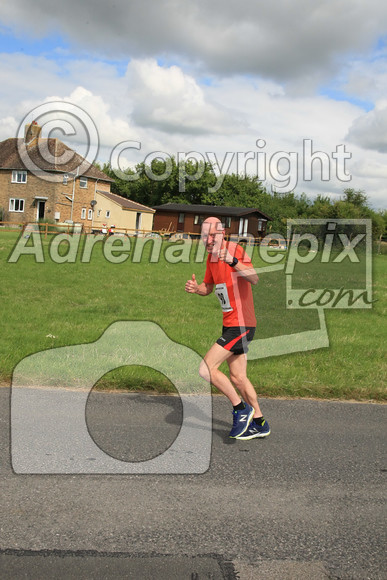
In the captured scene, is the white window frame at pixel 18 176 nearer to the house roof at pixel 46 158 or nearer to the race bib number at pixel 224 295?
the house roof at pixel 46 158

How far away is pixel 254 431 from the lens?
599cm

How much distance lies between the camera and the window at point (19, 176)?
61969 millimetres

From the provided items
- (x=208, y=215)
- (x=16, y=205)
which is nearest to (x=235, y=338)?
(x=16, y=205)

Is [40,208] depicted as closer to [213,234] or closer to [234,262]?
[213,234]

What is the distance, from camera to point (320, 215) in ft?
221

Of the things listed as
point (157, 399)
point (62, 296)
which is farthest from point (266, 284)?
point (157, 399)

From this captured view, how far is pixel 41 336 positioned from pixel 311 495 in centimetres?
751

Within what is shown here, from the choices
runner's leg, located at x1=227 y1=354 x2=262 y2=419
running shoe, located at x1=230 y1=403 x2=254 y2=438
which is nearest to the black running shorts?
runner's leg, located at x1=227 y1=354 x2=262 y2=419

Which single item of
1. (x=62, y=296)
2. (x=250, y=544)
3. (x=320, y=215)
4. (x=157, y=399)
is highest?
(x=320, y=215)

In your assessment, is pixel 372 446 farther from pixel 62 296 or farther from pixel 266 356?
pixel 62 296

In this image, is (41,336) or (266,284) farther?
(266,284)

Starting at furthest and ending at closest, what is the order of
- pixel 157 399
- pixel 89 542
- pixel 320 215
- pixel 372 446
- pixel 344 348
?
1. pixel 320 215
2. pixel 344 348
3. pixel 157 399
4. pixel 372 446
5. pixel 89 542

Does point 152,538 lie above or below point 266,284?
below

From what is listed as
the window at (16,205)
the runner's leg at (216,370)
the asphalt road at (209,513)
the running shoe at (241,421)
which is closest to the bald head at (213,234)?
the runner's leg at (216,370)
